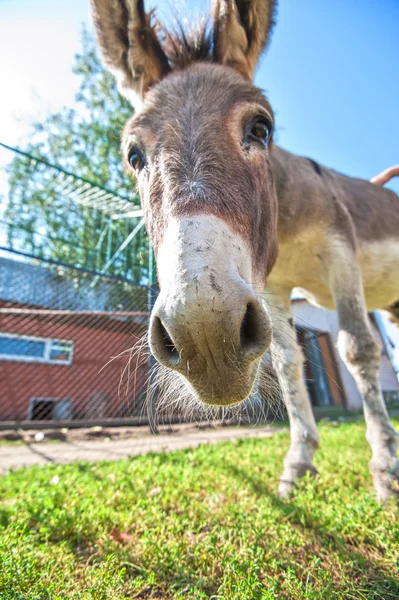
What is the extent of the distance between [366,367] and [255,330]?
5.29 feet

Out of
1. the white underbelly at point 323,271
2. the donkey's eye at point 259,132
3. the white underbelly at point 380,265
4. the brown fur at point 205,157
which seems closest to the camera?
the brown fur at point 205,157

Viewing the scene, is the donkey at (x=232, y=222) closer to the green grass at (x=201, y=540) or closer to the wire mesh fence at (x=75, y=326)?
the green grass at (x=201, y=540)

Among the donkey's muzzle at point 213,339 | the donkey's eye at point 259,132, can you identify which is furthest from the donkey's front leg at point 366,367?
the donkey's muzzle at point 213,339

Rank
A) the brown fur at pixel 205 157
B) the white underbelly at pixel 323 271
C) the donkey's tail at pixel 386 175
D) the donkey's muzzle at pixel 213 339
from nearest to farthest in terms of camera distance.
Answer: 1. the donkey's muzzle at pixel 213 339
2. the brown fur at pixel 205 157
3. the white underbelly at pixel 323 271
4. the donkey's tail at pixel 386 175

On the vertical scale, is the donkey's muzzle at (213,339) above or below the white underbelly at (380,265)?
below

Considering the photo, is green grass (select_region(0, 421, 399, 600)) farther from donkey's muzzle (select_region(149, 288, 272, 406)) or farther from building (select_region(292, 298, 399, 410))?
building (select_region(292, 298, 399, 410))

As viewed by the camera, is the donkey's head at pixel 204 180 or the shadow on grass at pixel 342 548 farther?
the shadow on grass at pixel 342 548

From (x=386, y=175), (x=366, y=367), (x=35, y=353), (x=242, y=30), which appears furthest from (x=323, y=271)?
(x=35, y=353)

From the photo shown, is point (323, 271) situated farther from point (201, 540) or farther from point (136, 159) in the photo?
point (201, 540)

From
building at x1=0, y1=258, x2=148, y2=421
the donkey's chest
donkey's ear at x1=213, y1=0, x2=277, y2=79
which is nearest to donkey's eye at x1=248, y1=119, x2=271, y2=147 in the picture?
donkey's ear at x1=213, y1=0, x2=277, y2=79

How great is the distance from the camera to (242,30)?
2.49 meters

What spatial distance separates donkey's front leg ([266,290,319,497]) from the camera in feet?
8.17

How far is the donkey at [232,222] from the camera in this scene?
1.08 meters

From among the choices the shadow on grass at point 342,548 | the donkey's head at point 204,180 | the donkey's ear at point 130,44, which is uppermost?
the donkey's ear at point 130,44
